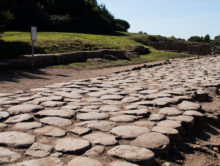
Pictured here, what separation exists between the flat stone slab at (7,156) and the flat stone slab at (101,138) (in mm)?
673

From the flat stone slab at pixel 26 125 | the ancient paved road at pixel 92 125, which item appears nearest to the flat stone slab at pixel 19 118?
the ancient paved road at pixel 92 125

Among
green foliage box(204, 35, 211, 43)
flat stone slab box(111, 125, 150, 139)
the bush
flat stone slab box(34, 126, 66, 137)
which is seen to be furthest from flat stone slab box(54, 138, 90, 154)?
green foliage box(204, 35, 211, 43)

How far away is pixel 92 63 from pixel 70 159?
8.51 metres

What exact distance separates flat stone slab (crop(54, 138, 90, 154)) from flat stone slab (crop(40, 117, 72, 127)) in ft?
1.44

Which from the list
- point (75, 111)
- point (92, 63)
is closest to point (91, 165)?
point (75, 111)

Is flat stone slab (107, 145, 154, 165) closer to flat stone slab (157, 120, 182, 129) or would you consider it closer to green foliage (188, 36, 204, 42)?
flat stone slab (157, 120, 182, 129)

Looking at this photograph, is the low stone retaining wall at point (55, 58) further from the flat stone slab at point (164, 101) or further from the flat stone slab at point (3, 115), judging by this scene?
the flat stone slab at point (164, 101)

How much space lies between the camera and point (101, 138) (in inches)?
97.0

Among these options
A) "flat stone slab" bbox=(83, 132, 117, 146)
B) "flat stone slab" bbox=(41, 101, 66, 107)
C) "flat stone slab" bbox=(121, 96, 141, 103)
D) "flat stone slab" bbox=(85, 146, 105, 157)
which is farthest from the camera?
"flat stone slab" bbox=(121, 96, 141, 103)

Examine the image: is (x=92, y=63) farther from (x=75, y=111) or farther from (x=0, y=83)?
(x=75, y=111)

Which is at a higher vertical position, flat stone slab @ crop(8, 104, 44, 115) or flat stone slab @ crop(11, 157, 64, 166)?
flat stone slab @ crop(8, 104, 44, 115)

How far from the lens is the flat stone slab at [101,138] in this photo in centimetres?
237

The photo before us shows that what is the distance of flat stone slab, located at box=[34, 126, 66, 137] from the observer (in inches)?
100

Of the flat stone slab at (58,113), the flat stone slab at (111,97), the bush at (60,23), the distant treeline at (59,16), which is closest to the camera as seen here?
the flat stone slab at (58,113)
